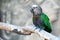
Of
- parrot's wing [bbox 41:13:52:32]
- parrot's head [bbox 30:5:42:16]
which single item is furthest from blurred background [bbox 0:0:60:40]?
parrot's head [bbox 30:5:42:16]

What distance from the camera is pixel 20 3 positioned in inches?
174

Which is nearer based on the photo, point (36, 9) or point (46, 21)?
point (36, 9)

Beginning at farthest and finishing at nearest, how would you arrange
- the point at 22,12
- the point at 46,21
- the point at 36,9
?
the point at 22,12, the point at 46,21, the point at 36,9

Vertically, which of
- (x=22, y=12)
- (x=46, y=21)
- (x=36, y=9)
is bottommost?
(x=22, y=12)

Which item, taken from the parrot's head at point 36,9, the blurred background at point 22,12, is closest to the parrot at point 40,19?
the parrot's head at point 36,9

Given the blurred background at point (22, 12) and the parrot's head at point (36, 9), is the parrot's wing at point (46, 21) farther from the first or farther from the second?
the blurred background at point (22, 12)

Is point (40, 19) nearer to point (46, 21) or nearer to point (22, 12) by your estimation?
point (46, 21)

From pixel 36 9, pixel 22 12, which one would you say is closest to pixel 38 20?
pixel 36 9

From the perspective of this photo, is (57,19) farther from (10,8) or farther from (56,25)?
(10,8)

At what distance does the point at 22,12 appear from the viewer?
4.36 metres

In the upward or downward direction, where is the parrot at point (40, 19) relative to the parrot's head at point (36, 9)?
downward

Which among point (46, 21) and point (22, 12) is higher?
point (46, 21)

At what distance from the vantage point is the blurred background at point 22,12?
158 inches

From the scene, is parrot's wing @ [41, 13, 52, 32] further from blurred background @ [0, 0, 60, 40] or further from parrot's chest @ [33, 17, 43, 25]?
blurred background @ [0, 0, 60, 40]
